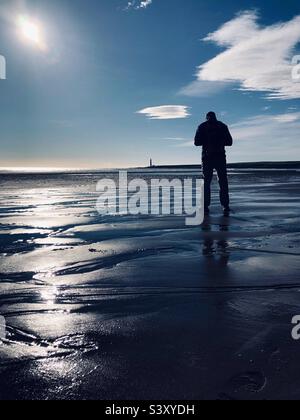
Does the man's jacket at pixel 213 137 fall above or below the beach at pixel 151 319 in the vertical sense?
above

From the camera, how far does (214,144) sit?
9.21 m

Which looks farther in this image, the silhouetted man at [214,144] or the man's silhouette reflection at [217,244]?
the silhouetted man at [214,144]

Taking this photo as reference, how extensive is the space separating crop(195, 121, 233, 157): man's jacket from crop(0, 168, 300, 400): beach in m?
3.79

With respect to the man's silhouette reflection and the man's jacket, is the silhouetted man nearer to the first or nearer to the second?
the man's jacket

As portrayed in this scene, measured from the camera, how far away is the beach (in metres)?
1.98

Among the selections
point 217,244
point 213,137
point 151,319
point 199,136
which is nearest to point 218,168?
point 213,137

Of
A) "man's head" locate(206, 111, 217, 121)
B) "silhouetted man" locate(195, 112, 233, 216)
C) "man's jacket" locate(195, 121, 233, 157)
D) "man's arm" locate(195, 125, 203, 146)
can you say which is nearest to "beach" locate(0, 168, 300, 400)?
"silhouetted man" locate(195, 112, 233, 216)

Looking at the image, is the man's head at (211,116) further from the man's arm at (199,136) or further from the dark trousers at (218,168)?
the dark trousers at (218,168)

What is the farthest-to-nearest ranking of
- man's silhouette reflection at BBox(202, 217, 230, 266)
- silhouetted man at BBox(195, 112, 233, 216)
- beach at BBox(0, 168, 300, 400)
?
silhouetted man at BBox(195, 112, 233, 216) < man's silhouette reflection at BBox(202, 217, 230, 266) < beach at BBox(0, 168, 300, 400)

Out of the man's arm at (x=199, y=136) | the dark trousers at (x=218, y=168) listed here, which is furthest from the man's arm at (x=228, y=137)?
the man's arm at (x=199, y=136)

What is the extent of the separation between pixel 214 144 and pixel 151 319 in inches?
274

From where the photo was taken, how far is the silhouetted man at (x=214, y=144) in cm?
921

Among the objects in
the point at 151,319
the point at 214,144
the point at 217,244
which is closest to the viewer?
the point at 151,319

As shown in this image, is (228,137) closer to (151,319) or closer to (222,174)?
(222,174)
